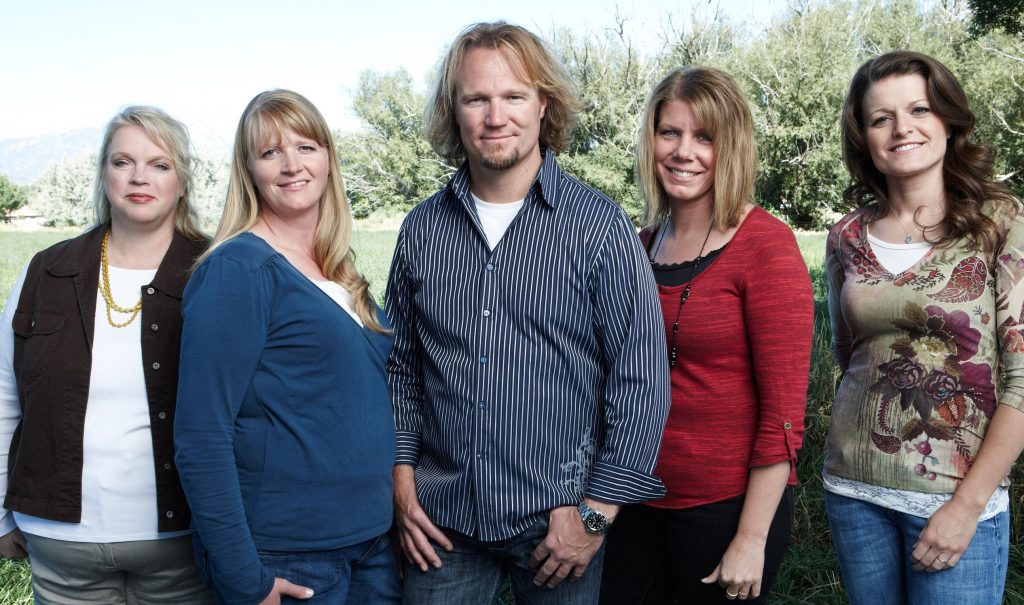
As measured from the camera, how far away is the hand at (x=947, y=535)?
2.25 metres

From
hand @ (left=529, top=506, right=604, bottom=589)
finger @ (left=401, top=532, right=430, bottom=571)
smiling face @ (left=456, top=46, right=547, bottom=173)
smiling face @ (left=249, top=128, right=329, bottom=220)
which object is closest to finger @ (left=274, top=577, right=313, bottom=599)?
finger @ (left=401, top=532, right=430, bottom=571)

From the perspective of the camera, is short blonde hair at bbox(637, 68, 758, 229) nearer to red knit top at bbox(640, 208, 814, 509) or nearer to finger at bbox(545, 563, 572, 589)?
red knit top at bbox(640, 208, 814, 509)

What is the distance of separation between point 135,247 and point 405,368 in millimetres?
897

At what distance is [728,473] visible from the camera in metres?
2.42

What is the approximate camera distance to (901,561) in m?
2.42

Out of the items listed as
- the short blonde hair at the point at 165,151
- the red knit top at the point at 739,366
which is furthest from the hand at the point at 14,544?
the red knit top at the point at 739,366

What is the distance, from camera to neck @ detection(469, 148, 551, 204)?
243 centimetres

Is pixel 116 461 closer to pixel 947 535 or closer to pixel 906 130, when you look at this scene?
pixel 947 535

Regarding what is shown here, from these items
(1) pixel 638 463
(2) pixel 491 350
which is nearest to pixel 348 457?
(2) pixel 491 350

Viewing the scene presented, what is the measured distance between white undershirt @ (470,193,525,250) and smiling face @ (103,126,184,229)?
0.95 meters

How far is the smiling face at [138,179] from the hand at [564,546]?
147 centimetres

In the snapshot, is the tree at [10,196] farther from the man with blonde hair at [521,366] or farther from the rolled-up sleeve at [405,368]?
the man with blonde hair at [521,366]

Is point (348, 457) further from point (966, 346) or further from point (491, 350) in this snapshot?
point (966, 346)

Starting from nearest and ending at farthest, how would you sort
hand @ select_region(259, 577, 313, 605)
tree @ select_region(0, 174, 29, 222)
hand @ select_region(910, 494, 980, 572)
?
hand @ select_region(259, 577, 313, 605), hand @ select_region(910, 494, 980, 572), tree @ select_region(0, 174, 29, 222)
